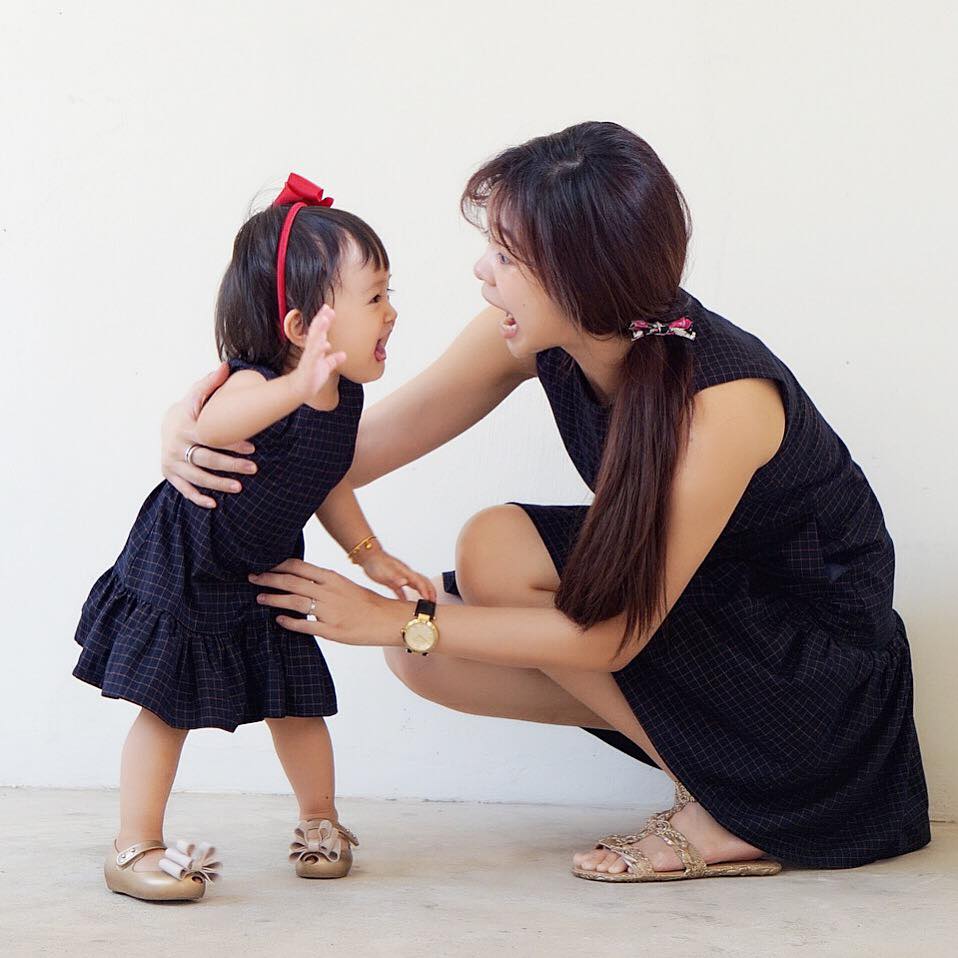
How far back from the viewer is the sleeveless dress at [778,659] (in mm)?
1598

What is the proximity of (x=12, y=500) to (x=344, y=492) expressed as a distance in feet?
2.47

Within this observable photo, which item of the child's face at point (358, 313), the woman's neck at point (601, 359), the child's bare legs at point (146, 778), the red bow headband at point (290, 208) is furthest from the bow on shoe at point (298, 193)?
the child's bare legs at point (146, 778)

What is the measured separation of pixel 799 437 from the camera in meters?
1.53

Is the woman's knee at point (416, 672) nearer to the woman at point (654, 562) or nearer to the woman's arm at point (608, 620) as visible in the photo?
the woman at point (654, 562)

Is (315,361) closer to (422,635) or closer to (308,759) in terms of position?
(422,635)

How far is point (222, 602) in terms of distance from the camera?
1484 millimetres

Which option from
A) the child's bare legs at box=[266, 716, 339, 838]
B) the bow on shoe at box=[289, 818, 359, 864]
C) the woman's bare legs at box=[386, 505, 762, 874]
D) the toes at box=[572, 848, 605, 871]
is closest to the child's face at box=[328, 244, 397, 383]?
the woman's bare legs at box=[386, 505, 762, 874]

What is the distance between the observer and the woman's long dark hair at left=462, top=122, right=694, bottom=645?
1.37m

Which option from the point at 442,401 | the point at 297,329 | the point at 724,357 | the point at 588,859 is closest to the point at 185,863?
the point at 588,859

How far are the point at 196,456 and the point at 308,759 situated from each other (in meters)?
0.41

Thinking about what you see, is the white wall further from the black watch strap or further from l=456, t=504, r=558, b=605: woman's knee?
the black watch strap

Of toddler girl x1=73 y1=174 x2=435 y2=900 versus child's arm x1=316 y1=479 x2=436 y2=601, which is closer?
toddler girl x1=73 y1=174 x2=435 y2=900

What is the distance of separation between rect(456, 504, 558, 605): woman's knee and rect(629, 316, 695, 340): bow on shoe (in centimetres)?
35

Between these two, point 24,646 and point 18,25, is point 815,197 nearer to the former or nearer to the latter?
point 18,25
